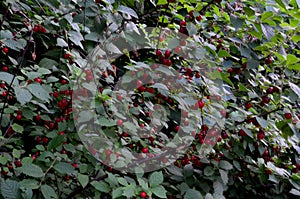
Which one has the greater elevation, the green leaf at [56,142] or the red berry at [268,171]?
the green leaf at [56,142]

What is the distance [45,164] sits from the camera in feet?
4.18

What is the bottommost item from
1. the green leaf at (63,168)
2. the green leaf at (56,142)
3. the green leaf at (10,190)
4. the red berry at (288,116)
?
the green leaf at (10,190)

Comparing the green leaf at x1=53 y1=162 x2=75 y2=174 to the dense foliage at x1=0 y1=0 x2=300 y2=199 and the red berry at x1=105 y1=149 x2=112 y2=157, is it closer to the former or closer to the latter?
the dense foliage at x1=0 y1=0 x2=300 y2=199

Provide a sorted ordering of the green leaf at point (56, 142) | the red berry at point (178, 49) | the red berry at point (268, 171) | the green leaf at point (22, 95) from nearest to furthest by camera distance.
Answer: the green leaf at point (22, 95), the green leaf at point (56, 142), the red berry at point (178, 49), the red berry at point (268, 171)

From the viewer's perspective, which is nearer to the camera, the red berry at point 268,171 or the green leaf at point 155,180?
the green leaf at point 155,180

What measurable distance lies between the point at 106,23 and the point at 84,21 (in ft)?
0.28

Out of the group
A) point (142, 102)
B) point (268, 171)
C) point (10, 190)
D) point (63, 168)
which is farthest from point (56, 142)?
point (268, 171)

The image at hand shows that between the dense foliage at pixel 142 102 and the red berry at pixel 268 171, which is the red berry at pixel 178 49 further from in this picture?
the red berry at pixel 268 171

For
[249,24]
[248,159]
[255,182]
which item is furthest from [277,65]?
[255,182]

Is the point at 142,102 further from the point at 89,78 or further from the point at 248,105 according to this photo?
the point at 248,105

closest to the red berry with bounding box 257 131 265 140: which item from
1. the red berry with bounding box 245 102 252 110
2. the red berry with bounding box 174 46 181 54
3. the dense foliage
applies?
the dense foliage

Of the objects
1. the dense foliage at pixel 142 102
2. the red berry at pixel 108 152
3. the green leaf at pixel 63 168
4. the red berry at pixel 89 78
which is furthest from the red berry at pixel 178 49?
the green leaf at pixel 63 168

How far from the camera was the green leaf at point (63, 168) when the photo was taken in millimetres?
1205

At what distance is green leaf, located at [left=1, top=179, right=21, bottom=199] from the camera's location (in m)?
1.14
